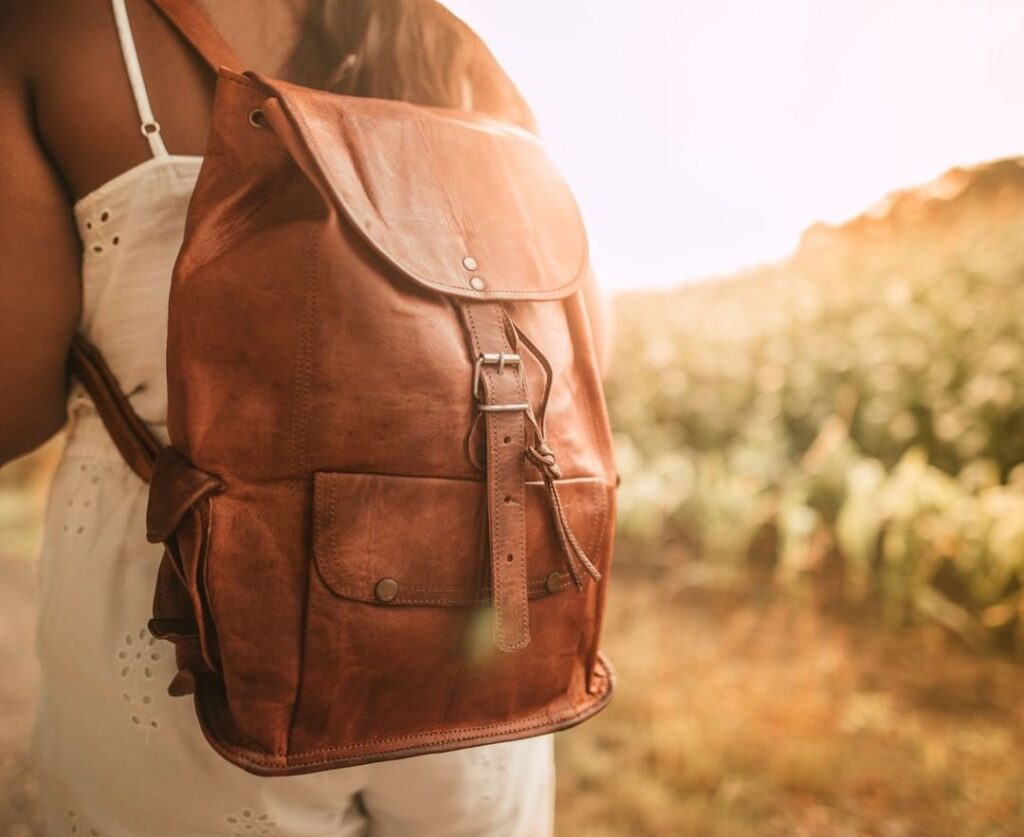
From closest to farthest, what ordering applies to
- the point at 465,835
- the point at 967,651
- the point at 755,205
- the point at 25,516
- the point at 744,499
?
1. the point at 465,835
2. the point at 967,651
3. the point at 755,205
4. the point at 744,499
5. the point at 25,516

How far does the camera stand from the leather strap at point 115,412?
83 centimetres

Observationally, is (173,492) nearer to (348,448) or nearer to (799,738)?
(348,448)

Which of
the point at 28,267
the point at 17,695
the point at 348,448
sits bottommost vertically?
the point at 17,695

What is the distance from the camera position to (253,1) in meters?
0.83

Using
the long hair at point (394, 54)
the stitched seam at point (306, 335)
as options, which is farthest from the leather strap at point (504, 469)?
the long hair at point (394, 54)

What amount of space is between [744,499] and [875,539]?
0.34 m

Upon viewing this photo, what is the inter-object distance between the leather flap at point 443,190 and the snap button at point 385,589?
0.83ft

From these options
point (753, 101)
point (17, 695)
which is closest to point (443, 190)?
point (753, 101)

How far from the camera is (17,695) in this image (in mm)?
2365

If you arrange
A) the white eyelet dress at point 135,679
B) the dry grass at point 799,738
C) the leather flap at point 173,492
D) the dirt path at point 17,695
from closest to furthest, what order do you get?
the leather flap at point 173,492, the white eyelet dress at point 135,679, the dry grass at point 799,738, the dirt path at point 17,695

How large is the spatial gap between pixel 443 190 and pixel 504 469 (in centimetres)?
26

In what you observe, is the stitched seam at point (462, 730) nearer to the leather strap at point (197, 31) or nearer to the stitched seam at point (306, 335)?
the stitched seam at point (306, 335)

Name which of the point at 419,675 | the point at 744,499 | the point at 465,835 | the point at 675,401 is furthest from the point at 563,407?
the point at 675,401

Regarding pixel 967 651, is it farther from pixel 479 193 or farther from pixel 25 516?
pixel 25 516
